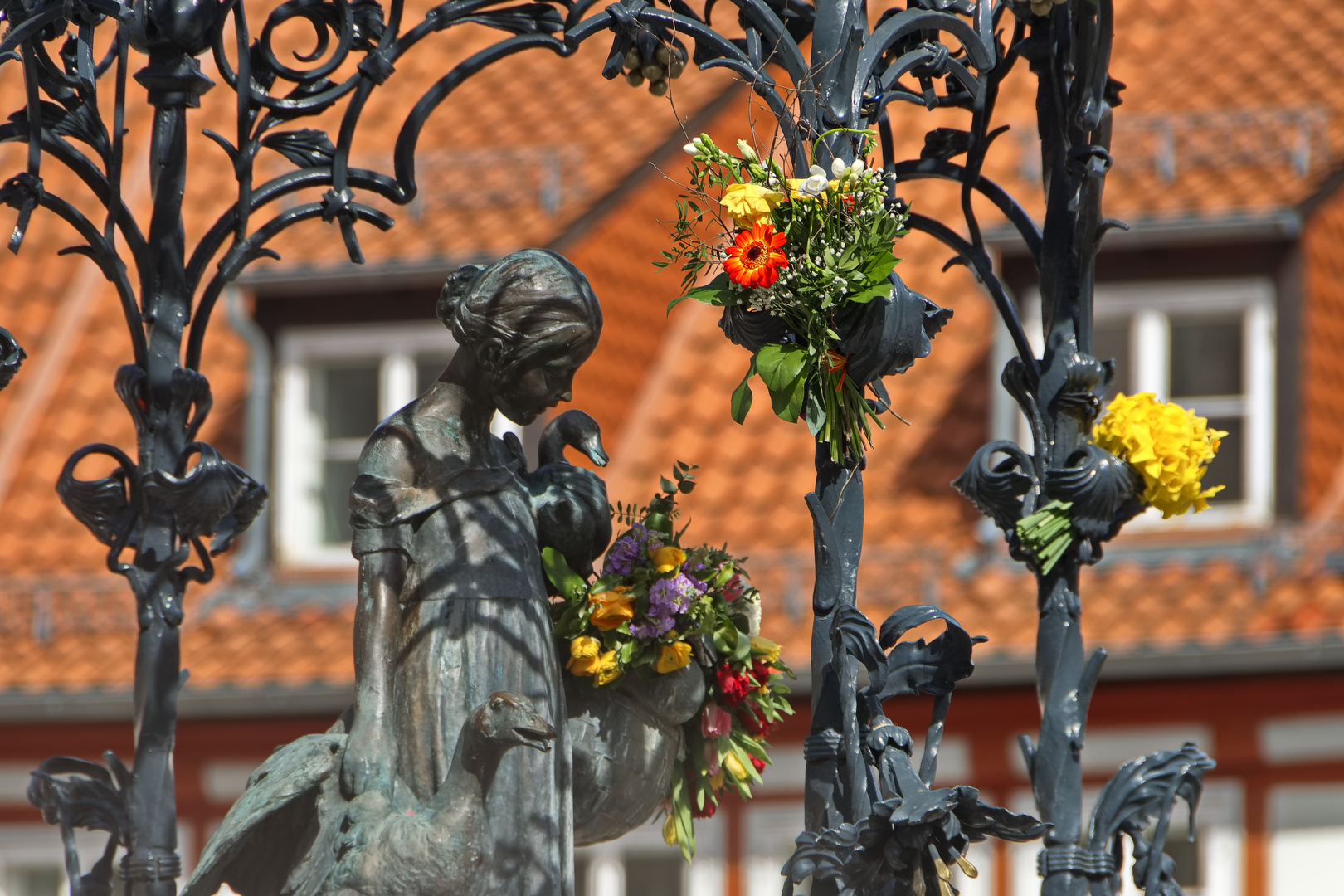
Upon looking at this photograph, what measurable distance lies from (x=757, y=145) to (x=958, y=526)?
875 centimetres

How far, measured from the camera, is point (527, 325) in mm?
5324

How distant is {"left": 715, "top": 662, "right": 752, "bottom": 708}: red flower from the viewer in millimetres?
5473

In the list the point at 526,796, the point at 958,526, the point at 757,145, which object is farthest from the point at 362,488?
the point at 958,526

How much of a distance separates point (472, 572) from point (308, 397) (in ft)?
32.0

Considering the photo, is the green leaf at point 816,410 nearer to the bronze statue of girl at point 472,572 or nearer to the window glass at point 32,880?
the bronze statue of girl at point 472,572

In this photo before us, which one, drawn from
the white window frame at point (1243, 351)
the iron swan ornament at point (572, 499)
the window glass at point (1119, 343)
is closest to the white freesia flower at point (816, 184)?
the iron swan ornament at point (572, 499)

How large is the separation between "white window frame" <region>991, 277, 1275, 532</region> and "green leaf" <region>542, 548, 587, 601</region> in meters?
8.25

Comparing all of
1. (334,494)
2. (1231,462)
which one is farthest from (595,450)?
(334,494)

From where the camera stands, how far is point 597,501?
5.53 metres

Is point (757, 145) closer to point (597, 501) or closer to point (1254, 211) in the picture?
point (597, 501)

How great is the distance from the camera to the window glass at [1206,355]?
46.0 feet

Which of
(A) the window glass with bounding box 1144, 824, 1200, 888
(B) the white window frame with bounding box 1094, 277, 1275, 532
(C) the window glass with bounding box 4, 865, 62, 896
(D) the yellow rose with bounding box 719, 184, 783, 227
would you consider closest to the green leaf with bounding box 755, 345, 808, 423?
(D) the yellow rose with bounding box 719, 184, 783, 227

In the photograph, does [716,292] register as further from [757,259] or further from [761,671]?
[761,671]

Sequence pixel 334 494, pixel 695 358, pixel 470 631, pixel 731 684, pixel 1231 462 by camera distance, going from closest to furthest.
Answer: pixel 470 631 < pixel 731 684 < pixel 1231 462 < pixel 695 358 < pixel 334 494
